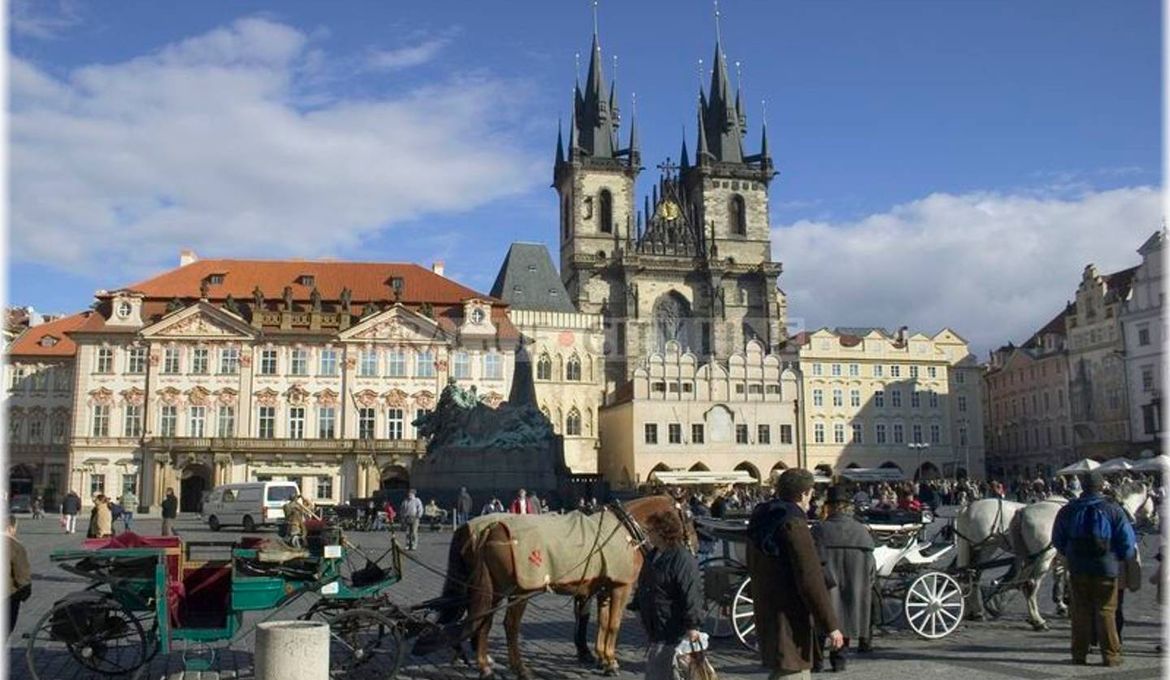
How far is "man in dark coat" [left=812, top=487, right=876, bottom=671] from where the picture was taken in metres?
8.30

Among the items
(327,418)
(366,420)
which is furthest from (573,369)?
(327,418)

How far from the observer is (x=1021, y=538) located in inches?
436

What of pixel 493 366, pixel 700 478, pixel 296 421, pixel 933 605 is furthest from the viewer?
pixel 493 366

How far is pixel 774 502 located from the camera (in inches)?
236

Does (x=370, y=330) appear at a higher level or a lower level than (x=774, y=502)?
higher

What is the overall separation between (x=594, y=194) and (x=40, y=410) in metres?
38.7

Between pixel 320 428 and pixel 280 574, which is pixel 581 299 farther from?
pixel 280 574

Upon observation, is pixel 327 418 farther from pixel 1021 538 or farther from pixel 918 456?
pixel 1021 538

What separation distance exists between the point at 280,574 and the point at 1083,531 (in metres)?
6.35

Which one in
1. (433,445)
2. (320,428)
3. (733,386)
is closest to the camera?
(433,445)

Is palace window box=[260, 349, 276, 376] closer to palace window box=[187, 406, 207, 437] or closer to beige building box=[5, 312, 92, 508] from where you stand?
palace window box=[187, 406, 207, 437]

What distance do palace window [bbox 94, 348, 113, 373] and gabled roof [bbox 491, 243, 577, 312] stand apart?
74.2 feet

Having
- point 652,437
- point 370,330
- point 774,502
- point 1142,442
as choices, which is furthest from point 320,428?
point 774,502

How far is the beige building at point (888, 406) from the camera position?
66.4 meters
